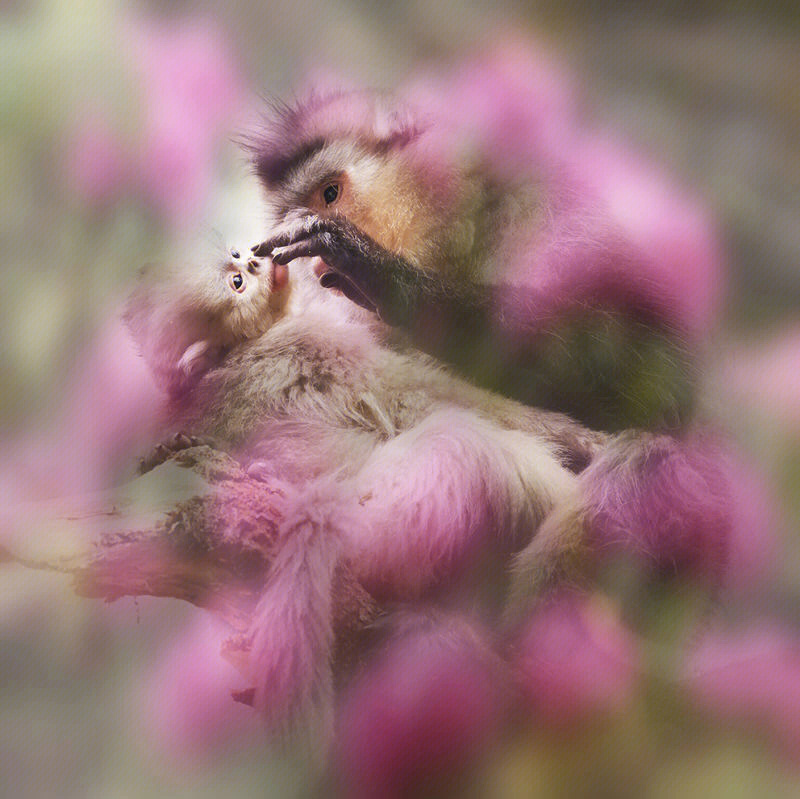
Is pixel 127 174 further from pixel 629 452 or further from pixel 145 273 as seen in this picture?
pixel 629 452

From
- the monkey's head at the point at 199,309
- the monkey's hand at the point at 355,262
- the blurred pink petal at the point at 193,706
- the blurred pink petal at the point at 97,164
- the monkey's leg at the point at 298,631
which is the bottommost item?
the blurred pink petal at the point at 193,706

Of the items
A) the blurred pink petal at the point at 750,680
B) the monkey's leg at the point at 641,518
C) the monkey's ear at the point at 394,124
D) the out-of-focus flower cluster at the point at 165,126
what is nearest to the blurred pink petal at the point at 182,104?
the out-of-focus flower cluster at the point at 165,126

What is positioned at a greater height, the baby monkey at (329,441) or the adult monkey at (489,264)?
the adult monkey at (489,264)

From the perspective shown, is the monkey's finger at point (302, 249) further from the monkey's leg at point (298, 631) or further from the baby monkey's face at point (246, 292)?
the monkey's leg at point (298, 631)

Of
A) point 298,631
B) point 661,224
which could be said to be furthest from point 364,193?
point 298,631

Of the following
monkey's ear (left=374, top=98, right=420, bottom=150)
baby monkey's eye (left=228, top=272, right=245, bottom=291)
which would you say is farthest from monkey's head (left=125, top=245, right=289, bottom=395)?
monkey's ear (left=374, top=98, right=420, bottom=150)

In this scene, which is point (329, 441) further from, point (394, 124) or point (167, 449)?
point (394, 124)

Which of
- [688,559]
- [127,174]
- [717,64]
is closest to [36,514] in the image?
[127,174]
